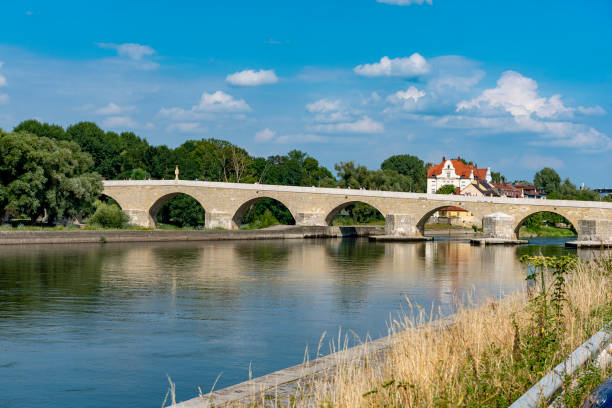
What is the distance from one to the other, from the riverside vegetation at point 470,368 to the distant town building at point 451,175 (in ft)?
291

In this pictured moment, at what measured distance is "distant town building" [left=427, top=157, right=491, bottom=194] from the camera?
94.9 meters

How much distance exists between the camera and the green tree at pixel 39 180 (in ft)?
107

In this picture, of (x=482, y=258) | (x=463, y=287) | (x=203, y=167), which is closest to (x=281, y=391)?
(x=463, y=287)

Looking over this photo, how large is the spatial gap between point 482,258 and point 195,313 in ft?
65.6

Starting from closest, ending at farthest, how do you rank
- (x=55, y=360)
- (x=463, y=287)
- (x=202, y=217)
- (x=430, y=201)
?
(x=55, y=360)
(x=463, y=287)
(x=430, y=201)
(x=202, y=217)

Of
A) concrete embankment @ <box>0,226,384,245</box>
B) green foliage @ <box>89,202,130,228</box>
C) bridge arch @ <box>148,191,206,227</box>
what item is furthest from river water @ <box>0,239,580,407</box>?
bridge arch @ <box>148,191,206,227</box>

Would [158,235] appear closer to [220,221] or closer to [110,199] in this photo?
[220,221]

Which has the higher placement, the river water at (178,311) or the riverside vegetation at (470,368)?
the riverside vegetation at (470,368)

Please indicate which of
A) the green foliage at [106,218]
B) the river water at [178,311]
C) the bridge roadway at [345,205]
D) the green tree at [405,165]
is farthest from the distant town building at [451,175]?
the river water at [178,311]

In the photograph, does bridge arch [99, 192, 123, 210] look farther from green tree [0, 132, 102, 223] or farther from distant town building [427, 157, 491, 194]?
distant town building [427, 157, 491, 194]

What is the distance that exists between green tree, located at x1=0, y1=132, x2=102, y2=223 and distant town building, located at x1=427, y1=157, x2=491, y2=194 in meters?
65.4

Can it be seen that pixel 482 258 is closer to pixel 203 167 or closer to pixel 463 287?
pixel 463 287

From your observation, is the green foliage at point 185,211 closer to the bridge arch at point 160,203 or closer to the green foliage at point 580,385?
the bridge arch at point 160,203

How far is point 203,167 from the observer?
227ft
